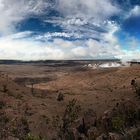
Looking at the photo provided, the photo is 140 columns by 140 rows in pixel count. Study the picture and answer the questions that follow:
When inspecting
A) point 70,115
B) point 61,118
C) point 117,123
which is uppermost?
point 117,123

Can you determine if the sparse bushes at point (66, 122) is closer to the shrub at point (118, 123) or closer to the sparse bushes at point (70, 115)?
the sparse bushes at point (70, 115)

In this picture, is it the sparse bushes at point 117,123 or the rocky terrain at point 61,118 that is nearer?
the sparse bushes at point 117,123

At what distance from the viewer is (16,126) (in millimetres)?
91000

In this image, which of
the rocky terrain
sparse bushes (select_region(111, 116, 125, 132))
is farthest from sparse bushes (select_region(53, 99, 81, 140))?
sparse bushes (select_region(111, 116, 125, 132))

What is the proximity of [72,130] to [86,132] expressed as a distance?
3467 mm

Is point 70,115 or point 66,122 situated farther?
point 70,115

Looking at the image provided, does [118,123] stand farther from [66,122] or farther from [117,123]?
[66,122]

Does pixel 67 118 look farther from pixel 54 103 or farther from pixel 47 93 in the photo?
pixel 47 93

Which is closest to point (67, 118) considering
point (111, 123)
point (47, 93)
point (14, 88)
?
point (111, 123)

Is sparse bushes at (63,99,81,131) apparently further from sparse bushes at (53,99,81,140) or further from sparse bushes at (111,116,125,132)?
sparse bushes at (111,116,125,132)

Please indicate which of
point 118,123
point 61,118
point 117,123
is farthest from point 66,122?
point 118,123

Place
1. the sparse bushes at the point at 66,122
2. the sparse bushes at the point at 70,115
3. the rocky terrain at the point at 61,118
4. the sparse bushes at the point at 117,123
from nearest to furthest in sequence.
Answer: the sparse bushes at the point at 117,123, the rocky terrain at the point at 61,118, the sparse bushes at the point at 66,122, the sparse bushes at the point at 70,115

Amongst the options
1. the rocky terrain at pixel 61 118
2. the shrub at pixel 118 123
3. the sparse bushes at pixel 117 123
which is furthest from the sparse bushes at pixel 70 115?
the shrub at pixel 118 123

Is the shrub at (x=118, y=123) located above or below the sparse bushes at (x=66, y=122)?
above
